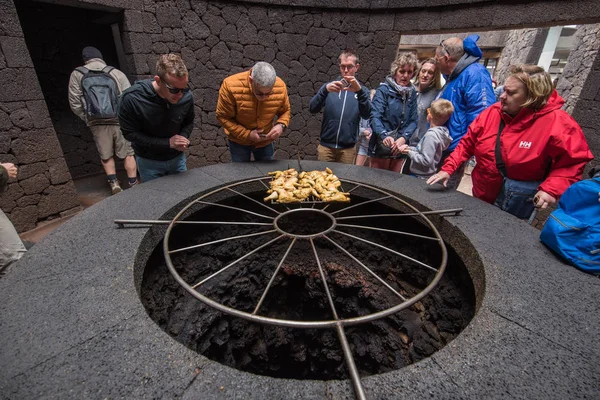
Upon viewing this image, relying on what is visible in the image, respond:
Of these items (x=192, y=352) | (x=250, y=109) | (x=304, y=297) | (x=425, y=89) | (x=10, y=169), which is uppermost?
(x=425, y=89)

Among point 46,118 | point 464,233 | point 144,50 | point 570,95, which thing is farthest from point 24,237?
point 570,95

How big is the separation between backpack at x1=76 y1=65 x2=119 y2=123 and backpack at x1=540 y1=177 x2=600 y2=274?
5666 millimetres

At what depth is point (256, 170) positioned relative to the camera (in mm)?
3121

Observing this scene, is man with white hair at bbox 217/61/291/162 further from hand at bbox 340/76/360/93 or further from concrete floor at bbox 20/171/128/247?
concrete floor at bbox 20/171/128/247

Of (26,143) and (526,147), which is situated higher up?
(526,147)

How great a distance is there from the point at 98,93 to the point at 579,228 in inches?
229

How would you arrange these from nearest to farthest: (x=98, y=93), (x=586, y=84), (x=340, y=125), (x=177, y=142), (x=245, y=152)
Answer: (x=177, y=142)
(x=245, y=152)
(x=586, y=84)
(x=340, y=125)
(x=98, y=93)

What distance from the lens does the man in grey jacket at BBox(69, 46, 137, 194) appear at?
4.35 m

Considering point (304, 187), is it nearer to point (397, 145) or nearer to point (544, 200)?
point (397, 145)

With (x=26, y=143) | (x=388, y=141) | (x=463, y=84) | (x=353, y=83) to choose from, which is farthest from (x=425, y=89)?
(x=26, y=143)

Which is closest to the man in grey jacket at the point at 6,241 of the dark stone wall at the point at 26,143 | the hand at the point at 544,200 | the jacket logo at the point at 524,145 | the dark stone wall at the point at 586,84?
the dark stone wall at the point at 26,143

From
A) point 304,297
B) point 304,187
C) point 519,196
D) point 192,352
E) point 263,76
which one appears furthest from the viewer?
point 304,297

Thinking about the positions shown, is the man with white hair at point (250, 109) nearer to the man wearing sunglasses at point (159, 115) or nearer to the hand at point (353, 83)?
the man wearing sunglasses at point (159, 115)

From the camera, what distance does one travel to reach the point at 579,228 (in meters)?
1.64
